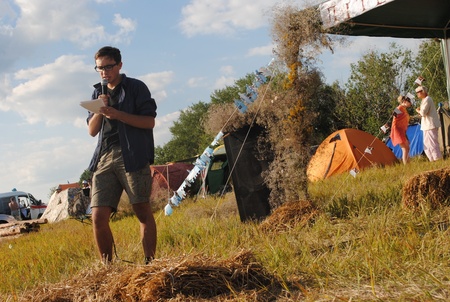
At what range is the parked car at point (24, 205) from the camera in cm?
2927

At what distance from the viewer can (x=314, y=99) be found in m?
6.41

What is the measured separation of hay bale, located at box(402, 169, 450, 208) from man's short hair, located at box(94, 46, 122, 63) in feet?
9.15

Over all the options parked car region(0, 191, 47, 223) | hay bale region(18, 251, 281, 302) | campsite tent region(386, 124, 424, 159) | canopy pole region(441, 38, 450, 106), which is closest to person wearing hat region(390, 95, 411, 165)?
canopy pole region(441, 38, 450, 106)

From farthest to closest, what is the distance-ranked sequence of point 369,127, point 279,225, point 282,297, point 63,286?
point 369,127 < point 279,225 < point 63,286 < point 282,297

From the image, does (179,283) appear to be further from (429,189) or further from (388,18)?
(388,18)

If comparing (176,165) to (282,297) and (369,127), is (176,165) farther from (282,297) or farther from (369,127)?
(369,127)

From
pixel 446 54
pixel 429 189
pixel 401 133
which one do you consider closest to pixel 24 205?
pixel 401 133

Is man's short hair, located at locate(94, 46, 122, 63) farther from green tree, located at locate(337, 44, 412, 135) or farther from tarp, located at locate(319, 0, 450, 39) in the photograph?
green tree, located at locate(337, 44, 412, 135)

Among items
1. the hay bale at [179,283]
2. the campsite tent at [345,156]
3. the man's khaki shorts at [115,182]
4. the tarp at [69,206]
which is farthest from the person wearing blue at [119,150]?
the tarp at [69,206]

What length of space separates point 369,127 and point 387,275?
32.4m

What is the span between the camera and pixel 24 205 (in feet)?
99.1

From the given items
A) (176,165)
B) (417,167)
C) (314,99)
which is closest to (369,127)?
(176,165)

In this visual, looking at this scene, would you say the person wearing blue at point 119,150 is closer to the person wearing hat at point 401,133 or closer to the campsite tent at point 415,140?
the person wearing hat at point 401,133

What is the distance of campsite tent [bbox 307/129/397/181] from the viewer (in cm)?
1145
